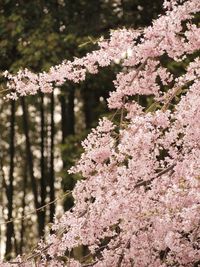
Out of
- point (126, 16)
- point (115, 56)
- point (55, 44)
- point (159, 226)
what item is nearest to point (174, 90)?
point (115, 56)

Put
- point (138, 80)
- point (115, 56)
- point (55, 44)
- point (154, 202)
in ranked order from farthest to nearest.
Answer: point (55, 44), point (138, 80), point (115, 56), point (154, 202)

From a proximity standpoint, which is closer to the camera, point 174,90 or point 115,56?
point 174,90

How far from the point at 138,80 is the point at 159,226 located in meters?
1.30

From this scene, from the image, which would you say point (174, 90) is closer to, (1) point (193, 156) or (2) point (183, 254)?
(1) point (193, 156)

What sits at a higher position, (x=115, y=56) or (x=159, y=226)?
(x=115, y=56)

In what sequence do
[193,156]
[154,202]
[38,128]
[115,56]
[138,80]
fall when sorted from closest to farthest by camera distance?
[193,156], [154,202], [115,56], [138,80], [38,128]

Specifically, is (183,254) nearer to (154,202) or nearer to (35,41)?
(154,202)


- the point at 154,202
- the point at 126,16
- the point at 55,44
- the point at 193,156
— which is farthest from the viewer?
the point at 126,16

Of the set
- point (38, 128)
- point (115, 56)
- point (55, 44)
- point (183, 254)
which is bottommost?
point (183, 254)

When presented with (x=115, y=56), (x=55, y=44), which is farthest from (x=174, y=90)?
(x=55, y=44)

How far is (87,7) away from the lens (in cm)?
1092

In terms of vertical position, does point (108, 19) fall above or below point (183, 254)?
above

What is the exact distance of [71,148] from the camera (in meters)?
10.6

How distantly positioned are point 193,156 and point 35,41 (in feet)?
21.7
